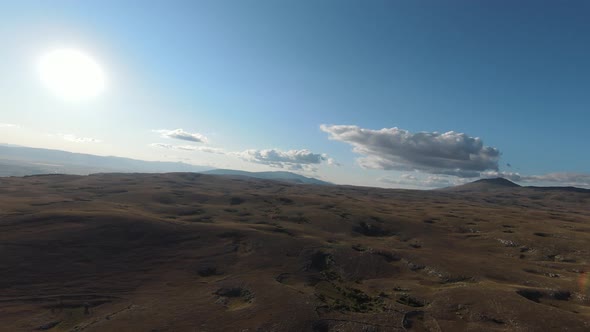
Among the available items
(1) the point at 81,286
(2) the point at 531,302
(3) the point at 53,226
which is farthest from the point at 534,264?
(3) the point at 53,226

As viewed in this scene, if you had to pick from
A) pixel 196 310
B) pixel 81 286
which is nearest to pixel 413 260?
pixel 196 310

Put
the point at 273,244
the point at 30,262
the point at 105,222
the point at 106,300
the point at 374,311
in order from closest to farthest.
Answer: the point at 374,311 → the point at 106,300 → the point at 30,262 → the point at 273,244 → the point at 105,222

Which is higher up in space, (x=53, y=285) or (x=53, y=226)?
(x=53, y=226)

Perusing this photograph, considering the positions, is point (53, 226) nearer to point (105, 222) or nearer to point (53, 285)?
point (105, 222)

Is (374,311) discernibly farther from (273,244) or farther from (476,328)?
(273,244)

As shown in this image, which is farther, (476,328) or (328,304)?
(328,304)

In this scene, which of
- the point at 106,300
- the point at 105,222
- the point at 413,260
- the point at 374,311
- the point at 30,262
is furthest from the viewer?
the point at 105,222
